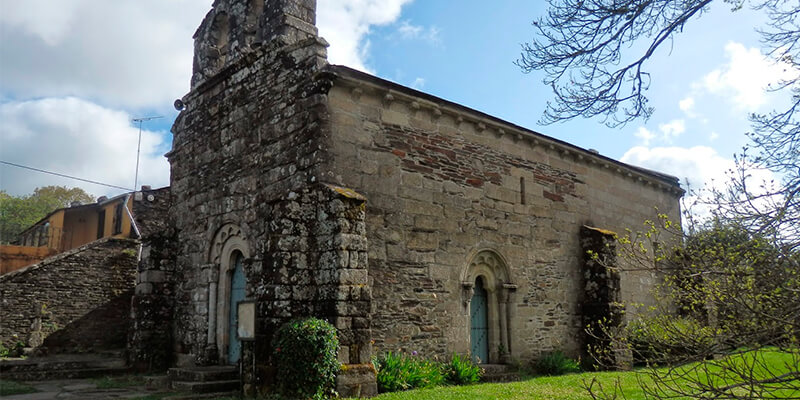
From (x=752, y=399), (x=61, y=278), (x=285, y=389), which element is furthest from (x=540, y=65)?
(x=61, y=278)

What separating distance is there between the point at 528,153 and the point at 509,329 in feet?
13.5

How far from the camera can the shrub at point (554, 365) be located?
12562mm

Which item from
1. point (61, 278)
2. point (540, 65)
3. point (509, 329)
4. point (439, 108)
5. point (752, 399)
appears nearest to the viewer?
point (752, 399)

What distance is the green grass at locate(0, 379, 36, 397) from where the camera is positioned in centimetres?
991

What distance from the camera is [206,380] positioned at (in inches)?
397

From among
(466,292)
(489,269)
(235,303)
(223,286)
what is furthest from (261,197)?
(489,269)

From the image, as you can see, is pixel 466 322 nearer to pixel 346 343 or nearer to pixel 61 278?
pixel 346 343

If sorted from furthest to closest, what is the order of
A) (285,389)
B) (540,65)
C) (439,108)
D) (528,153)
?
(528,153), (439,108), (285,389), (540,65)

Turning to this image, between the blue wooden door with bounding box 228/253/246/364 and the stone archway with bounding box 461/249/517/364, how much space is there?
15.5 ft

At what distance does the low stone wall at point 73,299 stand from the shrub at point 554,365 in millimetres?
13721

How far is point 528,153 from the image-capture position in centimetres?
1370

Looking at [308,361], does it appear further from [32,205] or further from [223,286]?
[32,205]

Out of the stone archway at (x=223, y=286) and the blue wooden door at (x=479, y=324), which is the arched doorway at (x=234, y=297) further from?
the blue wooden door at (x=479, y=324)

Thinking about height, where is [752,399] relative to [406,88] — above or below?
below
